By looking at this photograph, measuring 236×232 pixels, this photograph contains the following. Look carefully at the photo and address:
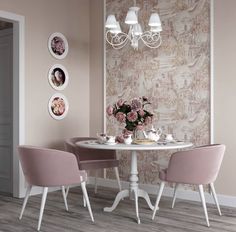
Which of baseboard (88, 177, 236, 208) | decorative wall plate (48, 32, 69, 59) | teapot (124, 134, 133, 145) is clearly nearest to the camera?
teapot (124, 134, 133, 145)

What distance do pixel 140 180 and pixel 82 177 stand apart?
5.32ft

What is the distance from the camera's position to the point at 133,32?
475 cm

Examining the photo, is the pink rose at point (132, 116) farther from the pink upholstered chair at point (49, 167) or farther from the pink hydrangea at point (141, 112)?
the pink upholstered chair at point (49, 167)

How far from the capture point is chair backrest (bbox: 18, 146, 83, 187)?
150 inches

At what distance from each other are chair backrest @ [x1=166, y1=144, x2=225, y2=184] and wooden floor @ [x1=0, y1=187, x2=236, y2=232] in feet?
1.41

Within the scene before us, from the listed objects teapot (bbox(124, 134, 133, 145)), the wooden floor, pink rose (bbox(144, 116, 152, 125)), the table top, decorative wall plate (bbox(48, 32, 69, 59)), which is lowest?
the wooden floor

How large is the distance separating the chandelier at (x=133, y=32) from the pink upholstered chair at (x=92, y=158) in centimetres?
136

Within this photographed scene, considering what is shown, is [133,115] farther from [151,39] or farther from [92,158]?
[151,39]

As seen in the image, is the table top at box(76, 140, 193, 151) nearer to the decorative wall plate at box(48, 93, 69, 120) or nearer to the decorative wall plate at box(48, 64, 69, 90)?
the decorative wall plate at box(48, 93, 69, 120)

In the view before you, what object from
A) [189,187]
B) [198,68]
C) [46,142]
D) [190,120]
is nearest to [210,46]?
A: [198,68]

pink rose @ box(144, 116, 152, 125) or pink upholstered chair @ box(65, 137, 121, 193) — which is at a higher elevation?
pink rose @ box(144, 116, 152, 125)

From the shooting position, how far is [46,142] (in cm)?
549

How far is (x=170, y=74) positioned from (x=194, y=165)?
63.7 inches

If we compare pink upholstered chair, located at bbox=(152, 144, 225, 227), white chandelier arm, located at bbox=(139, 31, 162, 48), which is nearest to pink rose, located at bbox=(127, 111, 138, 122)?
pink upholstered chair, located at bbox=(152, 144, 225, 227)
